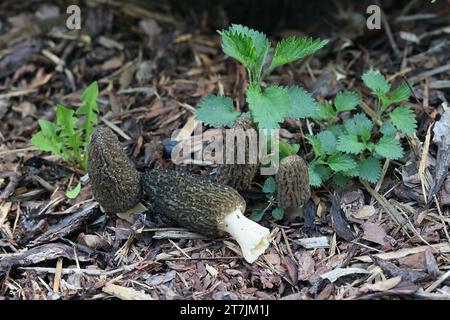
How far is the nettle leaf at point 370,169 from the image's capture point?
3.13 m

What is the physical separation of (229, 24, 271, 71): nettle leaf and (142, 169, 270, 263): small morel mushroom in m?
0.63

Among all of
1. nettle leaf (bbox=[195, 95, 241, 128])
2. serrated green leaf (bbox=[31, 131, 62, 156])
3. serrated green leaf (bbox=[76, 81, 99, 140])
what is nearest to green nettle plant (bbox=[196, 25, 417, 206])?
nettle leaf (bbox=[195, 95, 241, 128])

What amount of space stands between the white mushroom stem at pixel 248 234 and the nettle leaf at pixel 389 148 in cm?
71

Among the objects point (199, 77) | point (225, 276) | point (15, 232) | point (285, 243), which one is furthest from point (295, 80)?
point (15, 232)

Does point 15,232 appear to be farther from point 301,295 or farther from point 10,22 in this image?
point 10,22

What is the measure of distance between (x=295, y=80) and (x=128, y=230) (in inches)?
60.9

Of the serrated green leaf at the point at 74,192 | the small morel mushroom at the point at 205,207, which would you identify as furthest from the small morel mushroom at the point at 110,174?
the serrated green leaf at the point at 74,192

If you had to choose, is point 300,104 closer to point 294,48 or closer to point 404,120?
point 294,48

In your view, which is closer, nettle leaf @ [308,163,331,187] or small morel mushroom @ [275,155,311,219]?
small morel mushroom @ [275,155,311,219]

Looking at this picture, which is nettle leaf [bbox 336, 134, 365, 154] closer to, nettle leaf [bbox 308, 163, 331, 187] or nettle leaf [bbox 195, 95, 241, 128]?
nettle leaf [bbox 308, 163, 331, 187]

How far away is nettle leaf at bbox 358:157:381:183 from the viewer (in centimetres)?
313

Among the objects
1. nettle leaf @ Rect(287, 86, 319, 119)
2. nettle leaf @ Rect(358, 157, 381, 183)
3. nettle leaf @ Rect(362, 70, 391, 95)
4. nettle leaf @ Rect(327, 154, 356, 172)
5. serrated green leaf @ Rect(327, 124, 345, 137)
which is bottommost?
nettle leaf @ Rect(358, 157, 381, 183)

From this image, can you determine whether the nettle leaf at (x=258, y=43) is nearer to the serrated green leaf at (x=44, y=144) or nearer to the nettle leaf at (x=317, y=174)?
the nettle leaf at (x=317, y=174)

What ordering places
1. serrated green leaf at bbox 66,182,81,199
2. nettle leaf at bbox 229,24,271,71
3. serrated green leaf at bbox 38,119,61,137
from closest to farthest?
nettle leaf at bbox 229,24,271,71, serrated green leaf at bbox 66,182,81,199, serrated green leaf at bbox 38,119,61,137
